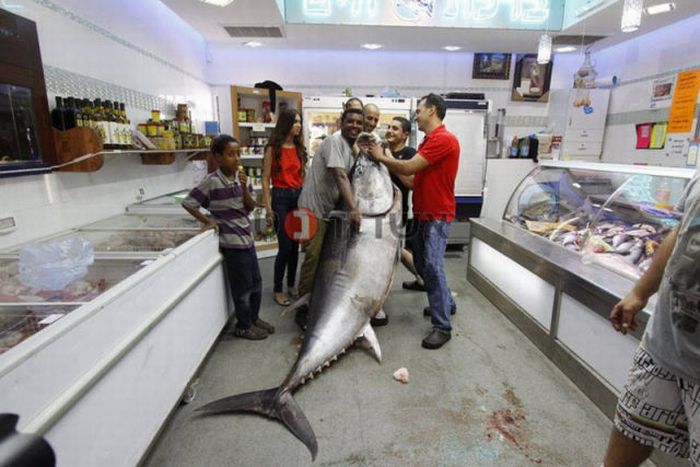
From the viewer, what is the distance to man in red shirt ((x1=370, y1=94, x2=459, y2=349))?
100.0 inches

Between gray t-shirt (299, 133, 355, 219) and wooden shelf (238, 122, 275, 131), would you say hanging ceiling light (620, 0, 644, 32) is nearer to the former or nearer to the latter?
gray t-shirt (299, 133, 355, 219)

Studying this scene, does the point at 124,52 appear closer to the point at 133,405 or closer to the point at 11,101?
the point at 11,101

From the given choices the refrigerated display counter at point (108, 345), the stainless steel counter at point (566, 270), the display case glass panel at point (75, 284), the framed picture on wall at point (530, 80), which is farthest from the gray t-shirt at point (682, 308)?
the framed picture on wall at point (530, 80)

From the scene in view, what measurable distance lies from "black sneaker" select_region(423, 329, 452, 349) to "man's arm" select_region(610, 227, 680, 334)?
1419 mm

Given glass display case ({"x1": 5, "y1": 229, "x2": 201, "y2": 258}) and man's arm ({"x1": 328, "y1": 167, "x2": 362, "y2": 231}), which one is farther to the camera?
man's arm ({"x1": 328, "y1": 167, "x2": 362, "y2": 231})

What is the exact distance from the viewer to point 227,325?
3.03 metres

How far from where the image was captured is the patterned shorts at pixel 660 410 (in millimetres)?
1103

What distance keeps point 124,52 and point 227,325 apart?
93.8 inches

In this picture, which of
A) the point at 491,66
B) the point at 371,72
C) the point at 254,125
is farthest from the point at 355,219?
the point at 491,66

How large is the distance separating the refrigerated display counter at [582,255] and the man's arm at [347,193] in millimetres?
1316

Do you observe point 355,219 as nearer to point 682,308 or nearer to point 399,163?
point 399,163

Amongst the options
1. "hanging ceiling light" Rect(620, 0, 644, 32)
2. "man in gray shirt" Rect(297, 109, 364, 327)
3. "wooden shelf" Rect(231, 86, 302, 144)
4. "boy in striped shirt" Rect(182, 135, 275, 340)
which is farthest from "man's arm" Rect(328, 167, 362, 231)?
"wooden shelf" Rect(231, 86, 302, 144)

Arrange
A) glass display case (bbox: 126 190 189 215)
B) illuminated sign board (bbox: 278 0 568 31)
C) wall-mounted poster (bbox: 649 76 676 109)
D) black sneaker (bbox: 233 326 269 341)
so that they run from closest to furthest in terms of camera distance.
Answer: black sneaker (bbox: 233 326 269 341) < glass display case (bbox: 126 190 189 215) < illuminated sign board (bbox: 278 0 568 31) < wall-mounted poster (bbox: 649 76 676 109)

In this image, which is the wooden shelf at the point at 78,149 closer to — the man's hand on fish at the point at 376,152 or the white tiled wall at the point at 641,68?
the man's hand on fish at the point at 376,152
